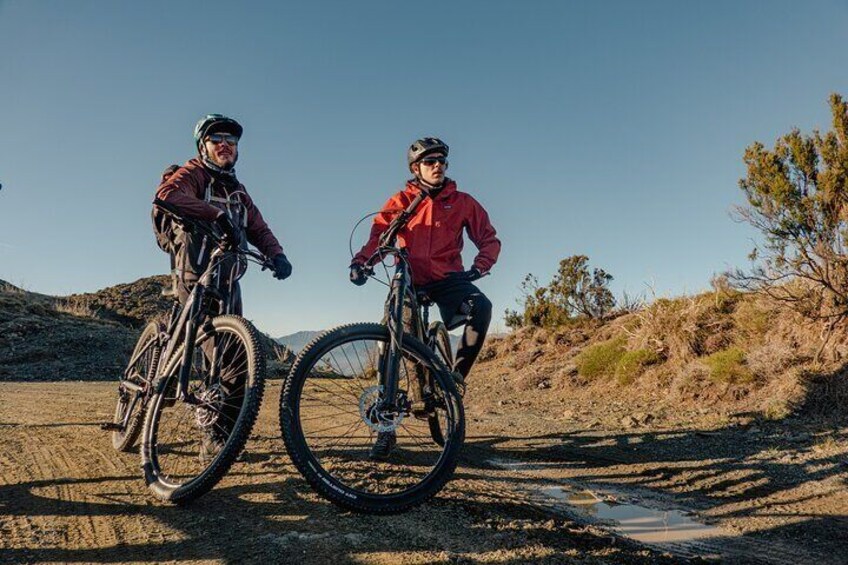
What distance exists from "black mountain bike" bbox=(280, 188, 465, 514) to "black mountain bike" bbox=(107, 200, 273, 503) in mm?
289

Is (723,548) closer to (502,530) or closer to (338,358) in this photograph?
(502,530)

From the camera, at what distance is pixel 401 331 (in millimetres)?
3396

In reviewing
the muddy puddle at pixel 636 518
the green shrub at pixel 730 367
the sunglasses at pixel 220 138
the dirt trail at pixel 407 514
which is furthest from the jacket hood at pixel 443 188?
the green shrub at pixel 730 367

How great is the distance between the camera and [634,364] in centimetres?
1004

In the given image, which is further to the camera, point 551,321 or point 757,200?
point 551,321

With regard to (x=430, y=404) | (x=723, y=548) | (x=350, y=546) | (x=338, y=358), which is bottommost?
(x=723, y=548)

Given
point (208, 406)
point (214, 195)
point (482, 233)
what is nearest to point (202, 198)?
point (214, 195)

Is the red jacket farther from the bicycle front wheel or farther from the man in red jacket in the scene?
the bicycle front wheel

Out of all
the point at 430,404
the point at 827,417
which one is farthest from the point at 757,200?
the point at 430,404

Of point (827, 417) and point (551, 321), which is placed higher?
point (551, 321)

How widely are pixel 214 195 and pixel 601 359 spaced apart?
863 centimetres

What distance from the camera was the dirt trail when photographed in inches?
95.9

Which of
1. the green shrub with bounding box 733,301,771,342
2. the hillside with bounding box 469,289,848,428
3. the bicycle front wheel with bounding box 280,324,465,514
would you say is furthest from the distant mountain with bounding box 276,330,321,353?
the green shrub with bounding box 733,301,771,342

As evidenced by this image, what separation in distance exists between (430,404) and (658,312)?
8507 mm
